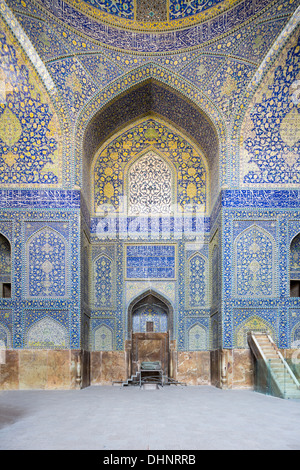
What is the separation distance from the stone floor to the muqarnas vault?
2.06 metres

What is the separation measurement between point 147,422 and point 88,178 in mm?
8208

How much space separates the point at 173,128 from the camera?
1347cm

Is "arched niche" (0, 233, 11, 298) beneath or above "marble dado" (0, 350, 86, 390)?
above

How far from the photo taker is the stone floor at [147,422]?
4.66 meters

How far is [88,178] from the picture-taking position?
12836mm

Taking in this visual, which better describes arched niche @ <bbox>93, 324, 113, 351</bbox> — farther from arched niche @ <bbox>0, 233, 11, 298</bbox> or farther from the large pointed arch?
the large pointed arch

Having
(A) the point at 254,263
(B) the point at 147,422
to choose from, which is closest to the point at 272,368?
(A) the point at 254,263

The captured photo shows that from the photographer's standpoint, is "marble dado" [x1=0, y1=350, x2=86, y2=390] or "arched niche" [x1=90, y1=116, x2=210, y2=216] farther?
"arched niche" [x1=90, y1=116, x2=210, y2=216]

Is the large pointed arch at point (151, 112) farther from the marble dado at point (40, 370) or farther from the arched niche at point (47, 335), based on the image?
the marble dado at point (40, 370)

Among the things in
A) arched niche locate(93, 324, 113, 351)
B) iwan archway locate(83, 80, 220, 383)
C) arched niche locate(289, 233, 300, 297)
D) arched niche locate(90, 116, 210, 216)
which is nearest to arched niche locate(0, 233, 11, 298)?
iwan archway locate(83, 80, 220, 383)

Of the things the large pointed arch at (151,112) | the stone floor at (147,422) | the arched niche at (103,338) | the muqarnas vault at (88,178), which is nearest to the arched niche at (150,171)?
the large pointed arch at (151,112)

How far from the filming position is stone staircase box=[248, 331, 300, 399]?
8.77 m

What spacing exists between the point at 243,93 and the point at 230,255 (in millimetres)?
4066

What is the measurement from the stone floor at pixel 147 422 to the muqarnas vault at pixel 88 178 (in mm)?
2056
